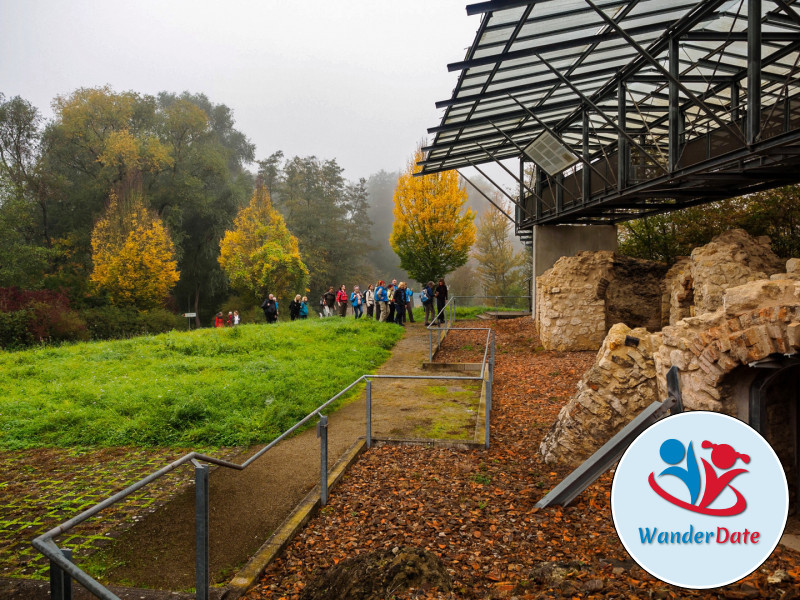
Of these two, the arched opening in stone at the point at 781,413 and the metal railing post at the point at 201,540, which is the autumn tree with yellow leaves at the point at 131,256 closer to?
the metal railing post at the point at 201,540

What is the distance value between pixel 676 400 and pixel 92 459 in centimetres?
722

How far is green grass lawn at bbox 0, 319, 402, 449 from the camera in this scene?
8.11 metres

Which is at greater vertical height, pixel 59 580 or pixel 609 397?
pixel 609 397

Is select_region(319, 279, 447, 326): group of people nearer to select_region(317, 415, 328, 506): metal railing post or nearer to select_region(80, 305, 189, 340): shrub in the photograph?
select_region(80, 305, 189, 340): shrub

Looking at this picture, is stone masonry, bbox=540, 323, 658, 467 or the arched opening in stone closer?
the arched opening in stone

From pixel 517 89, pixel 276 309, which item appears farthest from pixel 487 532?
pixel 276 309

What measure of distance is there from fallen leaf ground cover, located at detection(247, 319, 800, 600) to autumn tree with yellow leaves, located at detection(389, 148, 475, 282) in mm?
20821

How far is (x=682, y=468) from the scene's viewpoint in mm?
2768

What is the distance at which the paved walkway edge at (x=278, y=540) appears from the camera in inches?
160

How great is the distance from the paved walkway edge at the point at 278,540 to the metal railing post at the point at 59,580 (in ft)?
5.06

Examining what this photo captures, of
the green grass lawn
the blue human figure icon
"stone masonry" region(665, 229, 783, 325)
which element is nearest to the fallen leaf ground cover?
the blue human figure icon

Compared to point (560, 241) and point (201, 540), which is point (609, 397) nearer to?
point (201, 540)

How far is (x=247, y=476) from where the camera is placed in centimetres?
638

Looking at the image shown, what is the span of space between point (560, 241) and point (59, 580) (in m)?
19.8
